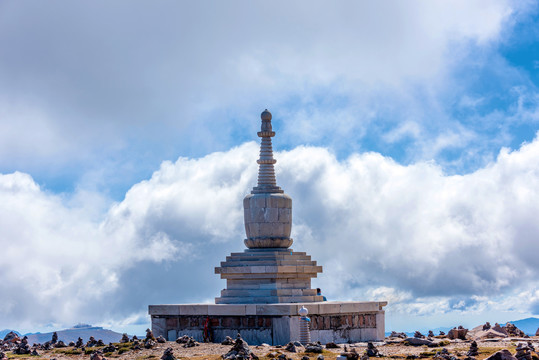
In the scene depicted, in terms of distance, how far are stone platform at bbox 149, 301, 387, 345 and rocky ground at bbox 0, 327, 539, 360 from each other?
2036 mm

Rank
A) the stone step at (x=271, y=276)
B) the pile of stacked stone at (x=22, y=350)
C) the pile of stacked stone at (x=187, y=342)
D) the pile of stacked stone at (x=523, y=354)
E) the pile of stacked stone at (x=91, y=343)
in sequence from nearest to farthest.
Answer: the pile of stacked stone at (x=523, y=354) → the pile of stacked stone at (x=187, y=342) → the pile of stacked stone at (x=22, y=350) → the pile of stacked stone at (x=91, y=343) → the stone step at (x=271, y=276)

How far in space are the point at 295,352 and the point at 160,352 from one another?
244 inches

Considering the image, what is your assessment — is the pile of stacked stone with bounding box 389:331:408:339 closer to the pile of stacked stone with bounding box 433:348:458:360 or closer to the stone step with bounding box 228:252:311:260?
the stone step with bounding box 228:252:311:260

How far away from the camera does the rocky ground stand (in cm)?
3472

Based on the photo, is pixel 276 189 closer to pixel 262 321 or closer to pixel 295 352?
pixel 262 321

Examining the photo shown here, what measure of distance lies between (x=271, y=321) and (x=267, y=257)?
5.00 metres

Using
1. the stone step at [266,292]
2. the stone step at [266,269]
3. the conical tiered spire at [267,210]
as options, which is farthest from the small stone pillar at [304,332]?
the conical tiered spire at [267,210]

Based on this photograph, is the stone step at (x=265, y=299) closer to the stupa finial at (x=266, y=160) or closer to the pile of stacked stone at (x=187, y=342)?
the pile of stacked stone at (x=187, y=342)

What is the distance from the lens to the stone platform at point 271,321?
4378cm

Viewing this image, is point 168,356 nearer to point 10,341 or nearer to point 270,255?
point 270,255

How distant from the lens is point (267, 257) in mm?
48031

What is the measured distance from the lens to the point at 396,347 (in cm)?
4072

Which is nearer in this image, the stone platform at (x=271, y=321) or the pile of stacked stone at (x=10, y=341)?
the stone platform at (x=271, y=321)

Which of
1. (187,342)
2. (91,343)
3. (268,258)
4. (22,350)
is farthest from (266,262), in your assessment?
(22,350)
